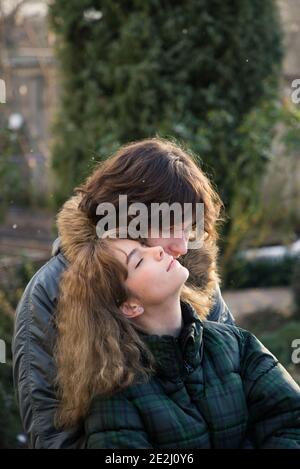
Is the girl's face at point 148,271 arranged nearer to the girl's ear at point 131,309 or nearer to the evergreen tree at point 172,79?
the girl's ear at point 131,309

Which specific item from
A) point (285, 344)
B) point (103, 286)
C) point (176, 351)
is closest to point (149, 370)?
point (176, 351)

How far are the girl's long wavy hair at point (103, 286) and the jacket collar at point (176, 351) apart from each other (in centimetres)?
2

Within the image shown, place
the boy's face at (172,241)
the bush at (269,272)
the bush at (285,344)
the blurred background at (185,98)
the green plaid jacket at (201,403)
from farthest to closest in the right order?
the bush at (269,272)
the blurred background at (185,98)
the bush at (285,344)
the boy's face at (172,241)
the green plaid jacket at (201,403)

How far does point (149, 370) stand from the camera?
155 centimetres

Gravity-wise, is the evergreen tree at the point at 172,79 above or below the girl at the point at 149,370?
above

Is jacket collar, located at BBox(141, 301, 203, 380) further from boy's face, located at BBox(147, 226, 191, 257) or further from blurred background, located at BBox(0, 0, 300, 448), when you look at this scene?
blurred background, located at BBox(0, 0, 300, 448)

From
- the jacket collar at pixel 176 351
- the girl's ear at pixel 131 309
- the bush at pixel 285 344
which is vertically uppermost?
the girl's ear at pixel 131 309

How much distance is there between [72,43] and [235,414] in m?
4.11

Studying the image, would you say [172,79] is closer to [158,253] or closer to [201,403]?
[158,253]

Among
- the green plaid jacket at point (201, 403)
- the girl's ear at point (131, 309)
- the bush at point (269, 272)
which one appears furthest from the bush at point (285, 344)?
the girl's ear at point (131, 309)

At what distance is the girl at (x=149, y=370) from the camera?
4.94 ft

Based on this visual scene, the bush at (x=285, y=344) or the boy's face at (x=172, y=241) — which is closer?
the boy's face at (x=172, y=241)

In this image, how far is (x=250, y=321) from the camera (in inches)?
221

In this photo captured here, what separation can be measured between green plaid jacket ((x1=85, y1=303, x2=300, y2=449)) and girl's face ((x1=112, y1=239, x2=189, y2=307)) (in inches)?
4.1
